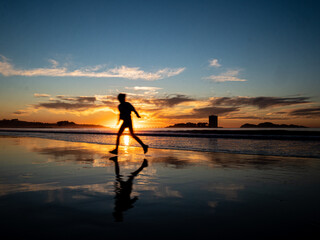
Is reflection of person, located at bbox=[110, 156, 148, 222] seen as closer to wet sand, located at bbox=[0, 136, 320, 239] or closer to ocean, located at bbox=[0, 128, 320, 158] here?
wet sand, located at bbox=[0, 136, 320, 239]

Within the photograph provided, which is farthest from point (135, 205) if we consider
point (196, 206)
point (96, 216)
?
point (196, 206)

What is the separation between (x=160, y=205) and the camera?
11.3 feet

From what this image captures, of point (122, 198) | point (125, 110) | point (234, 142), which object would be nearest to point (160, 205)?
point (122, 198)

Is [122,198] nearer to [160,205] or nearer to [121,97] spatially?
[160,205]

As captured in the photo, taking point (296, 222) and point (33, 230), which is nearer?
point (33, 230)

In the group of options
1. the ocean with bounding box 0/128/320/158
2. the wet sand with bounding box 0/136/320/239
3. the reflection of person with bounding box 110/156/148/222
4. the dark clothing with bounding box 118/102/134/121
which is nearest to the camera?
the wet sand with bounding box 0/136/320/239

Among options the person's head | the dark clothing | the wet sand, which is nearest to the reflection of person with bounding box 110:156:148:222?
the wet sand

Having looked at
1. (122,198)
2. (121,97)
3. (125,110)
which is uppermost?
(121,97)

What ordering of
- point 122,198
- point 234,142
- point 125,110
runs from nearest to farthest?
point 122,198
point 125,110
point 234,142

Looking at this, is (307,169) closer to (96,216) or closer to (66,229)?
(96,216)

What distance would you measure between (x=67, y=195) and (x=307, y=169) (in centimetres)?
616

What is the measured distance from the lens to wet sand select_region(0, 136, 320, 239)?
258 centimetres

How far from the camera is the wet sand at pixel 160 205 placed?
2578 mm

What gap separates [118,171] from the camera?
627 cm
